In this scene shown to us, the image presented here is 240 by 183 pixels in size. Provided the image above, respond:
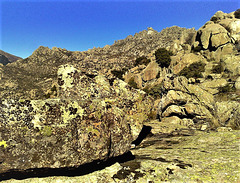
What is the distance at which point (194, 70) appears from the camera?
42.7 m

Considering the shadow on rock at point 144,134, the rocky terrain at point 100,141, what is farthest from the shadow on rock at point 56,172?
the shadow on rock at point 144,134

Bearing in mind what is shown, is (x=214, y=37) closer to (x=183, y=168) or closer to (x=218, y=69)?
(x=218, y=69)

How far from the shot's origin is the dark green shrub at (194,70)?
130 ft

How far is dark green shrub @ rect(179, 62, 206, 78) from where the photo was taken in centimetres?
3972

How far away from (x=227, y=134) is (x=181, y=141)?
3.52 metres

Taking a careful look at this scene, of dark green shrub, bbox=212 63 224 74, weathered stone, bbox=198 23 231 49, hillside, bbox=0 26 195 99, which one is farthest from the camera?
hillside, bbox=0 26 195 99

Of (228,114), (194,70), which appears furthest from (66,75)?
(194,70)

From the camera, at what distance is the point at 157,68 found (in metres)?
53.7

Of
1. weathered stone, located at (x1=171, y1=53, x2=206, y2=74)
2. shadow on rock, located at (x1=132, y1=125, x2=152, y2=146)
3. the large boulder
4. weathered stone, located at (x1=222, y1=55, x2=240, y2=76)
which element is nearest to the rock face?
shadow on rock, located at (x1=132, y1=125, x2=152, y2=146)

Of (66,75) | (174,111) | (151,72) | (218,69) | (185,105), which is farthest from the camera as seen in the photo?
(151,72)

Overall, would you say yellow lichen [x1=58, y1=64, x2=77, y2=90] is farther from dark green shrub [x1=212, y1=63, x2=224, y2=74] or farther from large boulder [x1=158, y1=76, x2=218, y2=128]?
dark green shrub [x1=212, y1=63, x2=224, y2=74]

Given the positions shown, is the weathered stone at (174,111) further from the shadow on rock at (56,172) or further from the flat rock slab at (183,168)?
the shadow on rock at (56,172)

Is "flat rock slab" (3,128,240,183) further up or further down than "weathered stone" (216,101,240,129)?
further down

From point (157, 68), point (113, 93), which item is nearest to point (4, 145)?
point (113, 93)
